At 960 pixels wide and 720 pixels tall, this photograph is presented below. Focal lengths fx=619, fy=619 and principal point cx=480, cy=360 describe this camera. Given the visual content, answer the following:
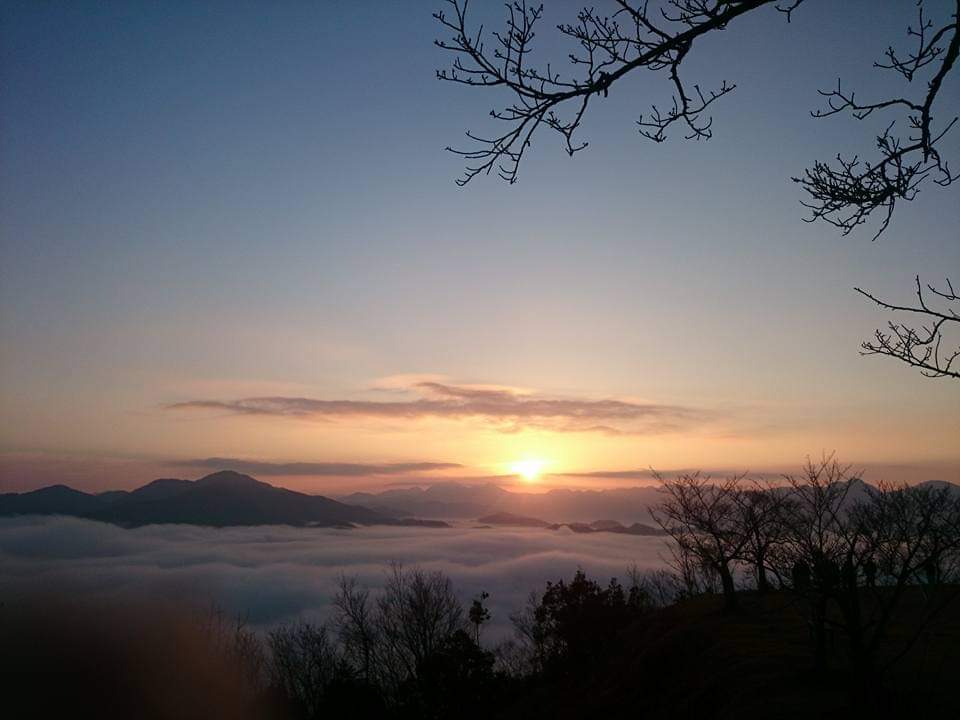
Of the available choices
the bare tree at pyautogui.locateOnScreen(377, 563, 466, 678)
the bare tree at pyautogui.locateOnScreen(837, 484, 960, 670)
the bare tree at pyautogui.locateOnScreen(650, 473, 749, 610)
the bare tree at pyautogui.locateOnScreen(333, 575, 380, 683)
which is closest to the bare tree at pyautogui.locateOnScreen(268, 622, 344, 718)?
the bare tree at pyautogui.locateOnScreen(333, 575, 380, 683)

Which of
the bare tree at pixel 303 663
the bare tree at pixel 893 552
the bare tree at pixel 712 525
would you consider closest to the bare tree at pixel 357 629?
the bare tree at pixel 303 663

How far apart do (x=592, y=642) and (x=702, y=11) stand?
47113mm

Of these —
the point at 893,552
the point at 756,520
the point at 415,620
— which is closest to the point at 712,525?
the point at 756,520

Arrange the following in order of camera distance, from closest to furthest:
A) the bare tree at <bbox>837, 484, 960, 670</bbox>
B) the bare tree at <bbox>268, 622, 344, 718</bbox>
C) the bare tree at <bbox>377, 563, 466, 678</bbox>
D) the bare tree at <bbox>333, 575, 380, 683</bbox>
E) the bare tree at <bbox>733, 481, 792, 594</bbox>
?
the bare tree at <bbox>837, 484, 960, 670</bbox> < the bare tree at <bbox>733, 481, 792, 594</bbox> < the bare tree at <bbox>377, 563, 466, 678</bbox> < the bare tree at <bbox>268, 622, 344, 718</bbox> < the bare tree at <bbox>333, 575, 380, 683</bbox>

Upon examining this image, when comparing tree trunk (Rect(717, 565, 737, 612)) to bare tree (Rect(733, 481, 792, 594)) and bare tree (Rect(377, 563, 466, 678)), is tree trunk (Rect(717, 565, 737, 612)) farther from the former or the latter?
bare tree (Rect(377, 563, 466, 678))

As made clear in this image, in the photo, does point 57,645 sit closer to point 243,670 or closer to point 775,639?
point 775,639

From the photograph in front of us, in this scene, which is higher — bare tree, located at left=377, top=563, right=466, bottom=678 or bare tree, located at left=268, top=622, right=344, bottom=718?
bare tree, located at left=377, top=563, right=466, bottom=678

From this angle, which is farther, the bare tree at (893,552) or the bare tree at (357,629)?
the bare tree at (357,629)

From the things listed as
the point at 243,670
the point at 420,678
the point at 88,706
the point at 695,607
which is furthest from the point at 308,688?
the point at 88,706

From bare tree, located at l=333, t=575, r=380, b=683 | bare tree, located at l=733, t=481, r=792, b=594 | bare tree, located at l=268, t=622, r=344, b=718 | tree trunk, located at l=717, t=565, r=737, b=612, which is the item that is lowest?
bare tree, located at l=268, t=622, r=344, b=718

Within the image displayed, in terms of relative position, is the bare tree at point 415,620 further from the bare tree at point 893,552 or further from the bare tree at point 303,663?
the bare tree at point 893,552

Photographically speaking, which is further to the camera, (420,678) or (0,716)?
(420,678)

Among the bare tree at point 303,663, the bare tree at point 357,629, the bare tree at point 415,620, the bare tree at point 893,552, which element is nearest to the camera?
the bare tree at point 893,552

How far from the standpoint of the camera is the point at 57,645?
544 inches
